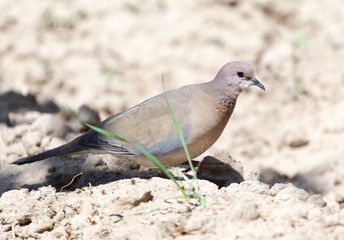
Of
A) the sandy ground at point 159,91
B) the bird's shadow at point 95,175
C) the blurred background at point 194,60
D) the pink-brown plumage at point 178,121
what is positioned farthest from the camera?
the blurred background at point 194,60

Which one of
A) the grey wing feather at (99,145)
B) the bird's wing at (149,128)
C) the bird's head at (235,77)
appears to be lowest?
the grey wing feather at (99,145)

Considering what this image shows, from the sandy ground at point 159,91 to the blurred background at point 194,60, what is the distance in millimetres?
17

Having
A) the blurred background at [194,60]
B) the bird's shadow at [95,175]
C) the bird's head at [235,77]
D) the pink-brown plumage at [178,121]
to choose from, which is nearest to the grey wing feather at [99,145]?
the pink-brown plumage at [178,121]

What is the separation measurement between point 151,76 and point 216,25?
1388mm

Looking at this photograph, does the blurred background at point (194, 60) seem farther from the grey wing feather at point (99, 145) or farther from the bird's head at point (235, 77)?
the bird's head at point (235, 77)

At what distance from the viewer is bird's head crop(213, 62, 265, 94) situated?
4078mm

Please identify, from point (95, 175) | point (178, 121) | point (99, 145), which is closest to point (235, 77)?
point (178, 121)

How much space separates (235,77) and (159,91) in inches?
120

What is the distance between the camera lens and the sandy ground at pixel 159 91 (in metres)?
3.12

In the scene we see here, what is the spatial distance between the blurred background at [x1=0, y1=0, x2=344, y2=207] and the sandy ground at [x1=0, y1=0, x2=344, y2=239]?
0.06 feet

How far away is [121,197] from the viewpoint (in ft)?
10.9

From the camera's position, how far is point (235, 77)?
409 centimetres

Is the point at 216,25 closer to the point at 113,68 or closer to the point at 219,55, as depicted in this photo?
the point at 219,55

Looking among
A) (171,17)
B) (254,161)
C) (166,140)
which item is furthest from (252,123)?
(166,140)
